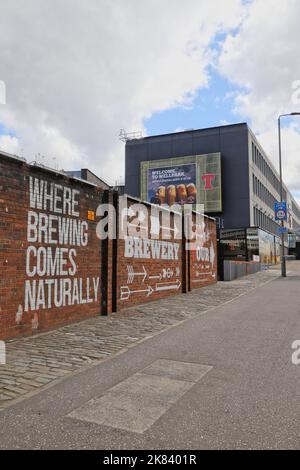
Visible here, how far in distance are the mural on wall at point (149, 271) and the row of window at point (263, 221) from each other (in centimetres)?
3088

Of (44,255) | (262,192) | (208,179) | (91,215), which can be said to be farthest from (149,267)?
(262,192)

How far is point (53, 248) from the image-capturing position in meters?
8.50

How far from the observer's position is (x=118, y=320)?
31.7 ft

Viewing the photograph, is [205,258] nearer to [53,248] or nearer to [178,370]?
[53,248]

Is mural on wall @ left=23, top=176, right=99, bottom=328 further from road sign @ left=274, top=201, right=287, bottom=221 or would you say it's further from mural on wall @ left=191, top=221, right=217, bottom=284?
road sign @ left=274, top=201, right=287, bottom=221

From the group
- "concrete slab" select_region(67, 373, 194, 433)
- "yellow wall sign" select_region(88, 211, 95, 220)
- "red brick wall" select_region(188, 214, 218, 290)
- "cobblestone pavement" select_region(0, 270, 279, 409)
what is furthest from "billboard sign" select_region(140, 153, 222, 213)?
"concrete slab" select_region(67, 373, 194, 433)

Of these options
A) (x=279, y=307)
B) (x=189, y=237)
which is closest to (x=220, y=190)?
(x=189, y=237)

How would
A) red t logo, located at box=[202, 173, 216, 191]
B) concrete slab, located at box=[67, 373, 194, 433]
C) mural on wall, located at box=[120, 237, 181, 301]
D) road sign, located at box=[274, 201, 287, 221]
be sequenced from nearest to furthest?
concrete slab, located at box=[67, 373, 194, 433] < mural on wall, located at box=[120, 237, 181, 301] < road sign, located at box=[274, 201, 287, 221] < red t logo, located at box=[202, 173, 216, 191]

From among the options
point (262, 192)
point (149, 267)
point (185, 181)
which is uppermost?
point (185, 181)

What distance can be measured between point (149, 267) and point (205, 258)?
283 inches

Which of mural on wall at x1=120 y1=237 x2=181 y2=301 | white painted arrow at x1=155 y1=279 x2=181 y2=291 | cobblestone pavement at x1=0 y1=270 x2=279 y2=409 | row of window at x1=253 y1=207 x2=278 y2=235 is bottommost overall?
cobblestone pavement at x1=0 y1=270 x2=279 y2=409

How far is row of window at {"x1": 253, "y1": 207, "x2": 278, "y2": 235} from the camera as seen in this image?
148ft

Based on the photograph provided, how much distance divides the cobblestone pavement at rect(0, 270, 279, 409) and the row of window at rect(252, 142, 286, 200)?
124 feet
